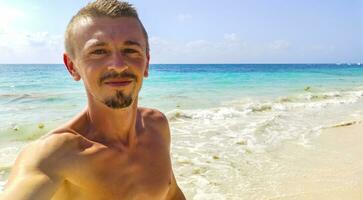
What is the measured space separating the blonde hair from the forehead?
2 cm

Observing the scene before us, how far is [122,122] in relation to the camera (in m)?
1.96

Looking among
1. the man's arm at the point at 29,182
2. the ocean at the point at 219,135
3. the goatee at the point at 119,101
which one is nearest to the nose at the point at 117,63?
the goatee at the point at 119,101

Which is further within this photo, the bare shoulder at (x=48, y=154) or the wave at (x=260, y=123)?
the wave at (x=260, y=123)

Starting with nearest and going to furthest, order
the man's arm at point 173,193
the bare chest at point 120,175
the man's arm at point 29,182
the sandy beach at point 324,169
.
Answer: the man's arm at point 29,182
the bare chest at point 120,175
the man's arm at point 173,193
the sandy beach at point 324,169

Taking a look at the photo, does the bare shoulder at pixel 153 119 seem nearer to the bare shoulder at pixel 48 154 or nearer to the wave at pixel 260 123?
the bare shoulder at pixel 48 154

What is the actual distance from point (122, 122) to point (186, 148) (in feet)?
15.0

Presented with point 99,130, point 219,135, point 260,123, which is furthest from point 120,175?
point 260,123

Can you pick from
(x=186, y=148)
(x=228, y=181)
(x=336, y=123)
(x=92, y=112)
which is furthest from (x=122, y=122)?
(x=336, y=123)

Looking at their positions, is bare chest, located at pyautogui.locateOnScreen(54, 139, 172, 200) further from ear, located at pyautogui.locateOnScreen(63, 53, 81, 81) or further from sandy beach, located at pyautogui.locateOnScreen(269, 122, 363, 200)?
sandy beach, located at pyautogui.locateOnScreen(269, 122, 363, 200)

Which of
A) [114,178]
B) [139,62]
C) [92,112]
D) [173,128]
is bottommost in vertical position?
[173,128]

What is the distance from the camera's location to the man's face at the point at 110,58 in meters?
1.73

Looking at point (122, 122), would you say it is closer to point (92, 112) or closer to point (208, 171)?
point (92, 112)

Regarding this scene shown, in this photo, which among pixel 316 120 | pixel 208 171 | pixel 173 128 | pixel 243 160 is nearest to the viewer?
pixel 208 171

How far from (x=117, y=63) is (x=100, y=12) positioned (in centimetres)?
26
